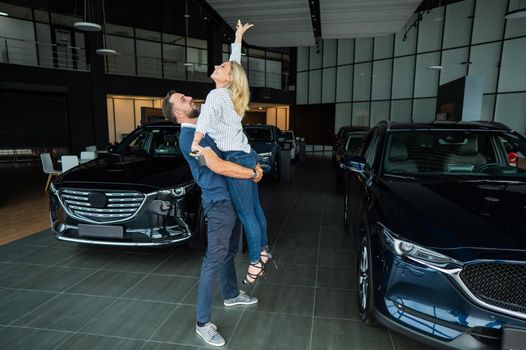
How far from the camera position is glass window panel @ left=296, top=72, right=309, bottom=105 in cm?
2125

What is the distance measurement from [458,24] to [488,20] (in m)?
1.21

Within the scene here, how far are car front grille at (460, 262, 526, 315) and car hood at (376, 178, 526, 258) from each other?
0.09 meters

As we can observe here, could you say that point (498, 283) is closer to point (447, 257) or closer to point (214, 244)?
point (447, 257)

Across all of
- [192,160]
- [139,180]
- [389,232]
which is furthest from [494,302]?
A: [139,180]

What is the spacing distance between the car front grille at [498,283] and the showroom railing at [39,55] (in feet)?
48.5

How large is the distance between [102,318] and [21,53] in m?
15.7

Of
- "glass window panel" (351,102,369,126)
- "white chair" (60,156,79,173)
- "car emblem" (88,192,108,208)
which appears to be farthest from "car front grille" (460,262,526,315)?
"glass window panel" (351,102,369,126)

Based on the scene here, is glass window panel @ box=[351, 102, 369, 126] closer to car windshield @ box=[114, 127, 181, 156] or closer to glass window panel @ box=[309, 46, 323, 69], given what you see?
glass window panel @ box=[309, 46, 323, 69]

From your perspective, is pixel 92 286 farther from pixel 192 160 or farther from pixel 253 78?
pixel 253 78

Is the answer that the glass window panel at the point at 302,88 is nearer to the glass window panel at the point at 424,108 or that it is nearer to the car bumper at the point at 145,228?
the glass window panel at the point at 424,108

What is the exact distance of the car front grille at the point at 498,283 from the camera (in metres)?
1.57

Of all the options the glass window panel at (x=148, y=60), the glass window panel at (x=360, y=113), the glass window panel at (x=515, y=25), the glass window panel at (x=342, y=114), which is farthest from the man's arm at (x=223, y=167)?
the glass window panel at (x=342, y=114)

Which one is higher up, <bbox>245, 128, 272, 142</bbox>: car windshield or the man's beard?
the man's beard

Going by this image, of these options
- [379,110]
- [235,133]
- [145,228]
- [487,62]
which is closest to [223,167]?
[235,133]
